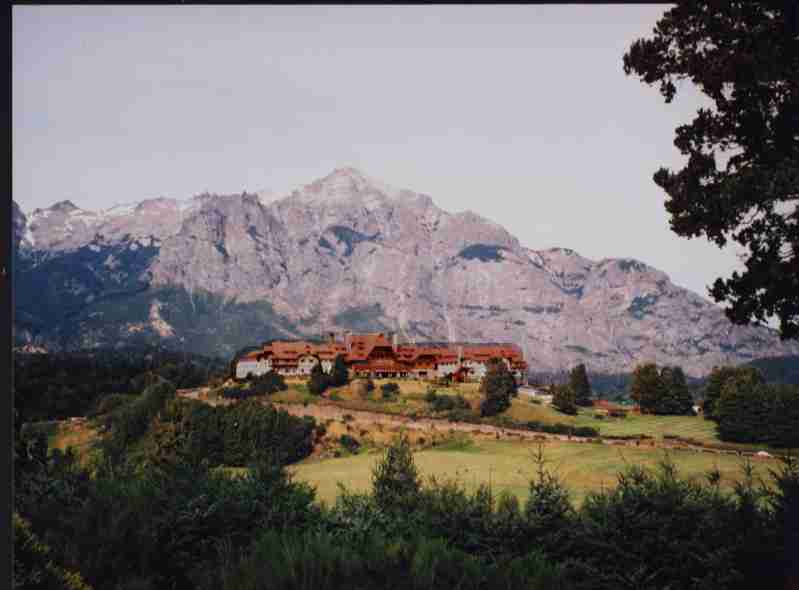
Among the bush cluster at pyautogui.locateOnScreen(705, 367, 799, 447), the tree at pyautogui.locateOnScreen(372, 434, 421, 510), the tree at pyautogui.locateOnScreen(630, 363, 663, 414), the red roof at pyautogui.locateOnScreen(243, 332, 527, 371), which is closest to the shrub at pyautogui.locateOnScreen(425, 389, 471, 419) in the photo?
the red roof at pyautogui.locateOnScreen(243, 332, 527, 371)

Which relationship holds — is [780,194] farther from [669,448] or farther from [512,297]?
[512,297]

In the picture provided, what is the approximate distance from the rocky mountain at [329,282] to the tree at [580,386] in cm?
22

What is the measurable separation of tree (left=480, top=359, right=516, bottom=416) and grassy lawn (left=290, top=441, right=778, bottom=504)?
20.0 inches

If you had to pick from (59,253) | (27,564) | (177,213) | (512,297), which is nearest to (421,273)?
(512,297)

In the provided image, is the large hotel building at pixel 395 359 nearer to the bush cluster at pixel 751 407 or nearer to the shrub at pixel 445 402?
the shrub at pixel 445 402

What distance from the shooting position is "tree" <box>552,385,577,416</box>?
8.77 m

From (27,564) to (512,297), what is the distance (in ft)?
23.7

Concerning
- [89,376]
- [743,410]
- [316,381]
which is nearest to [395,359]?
[316,381]

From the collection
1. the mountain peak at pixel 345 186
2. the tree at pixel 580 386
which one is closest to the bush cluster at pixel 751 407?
the tree at pixel 580 386

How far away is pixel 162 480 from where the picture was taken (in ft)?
18.9

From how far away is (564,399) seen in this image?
8.85 m

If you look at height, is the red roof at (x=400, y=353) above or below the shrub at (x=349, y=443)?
above

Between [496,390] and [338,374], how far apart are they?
7.79 feet

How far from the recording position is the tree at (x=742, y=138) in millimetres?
5289
